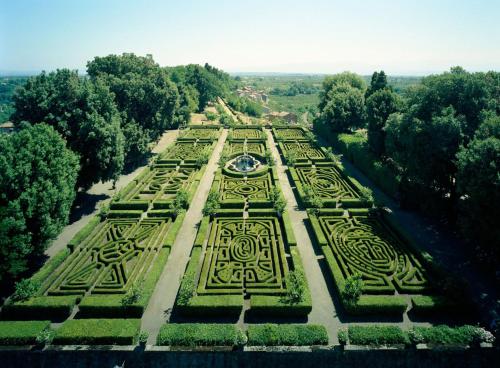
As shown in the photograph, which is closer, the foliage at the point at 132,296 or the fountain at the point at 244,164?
the foliage at the point at 132,296

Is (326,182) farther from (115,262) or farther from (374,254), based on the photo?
(115,262)

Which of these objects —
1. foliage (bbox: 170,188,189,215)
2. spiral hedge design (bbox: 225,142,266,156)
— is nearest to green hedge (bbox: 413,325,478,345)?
foliage (bbox: 170,188,189,215)

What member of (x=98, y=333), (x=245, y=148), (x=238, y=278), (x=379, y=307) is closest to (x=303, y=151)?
(x=245, y=148)

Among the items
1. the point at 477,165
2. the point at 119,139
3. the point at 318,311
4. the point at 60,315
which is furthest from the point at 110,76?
the point at 477,165

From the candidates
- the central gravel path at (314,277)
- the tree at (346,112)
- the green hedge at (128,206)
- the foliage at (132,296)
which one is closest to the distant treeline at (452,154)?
the central gravel path at (314,277)

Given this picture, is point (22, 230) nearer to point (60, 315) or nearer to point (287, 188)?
point (60, 315)

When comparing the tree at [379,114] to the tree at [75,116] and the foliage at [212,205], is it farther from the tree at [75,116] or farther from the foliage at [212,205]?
the tree at [75,116]
